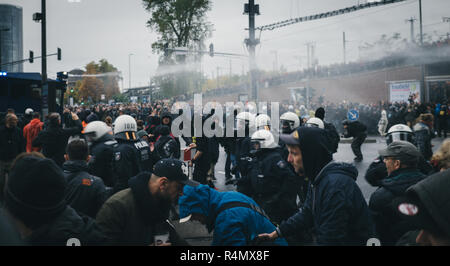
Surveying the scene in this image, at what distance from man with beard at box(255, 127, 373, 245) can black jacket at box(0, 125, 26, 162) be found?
6528mm

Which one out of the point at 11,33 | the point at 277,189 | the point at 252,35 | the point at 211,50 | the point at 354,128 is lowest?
the point at 277,189

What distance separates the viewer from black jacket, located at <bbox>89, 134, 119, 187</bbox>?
534 cm

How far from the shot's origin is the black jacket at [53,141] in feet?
24.1

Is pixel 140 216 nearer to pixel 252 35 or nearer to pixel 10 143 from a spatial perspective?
pixel 10 143

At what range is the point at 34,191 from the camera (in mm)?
1987

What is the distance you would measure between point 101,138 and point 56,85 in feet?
53.9

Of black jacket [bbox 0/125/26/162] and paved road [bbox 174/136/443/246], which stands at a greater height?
black jacket [bbox 0/125/26/162]

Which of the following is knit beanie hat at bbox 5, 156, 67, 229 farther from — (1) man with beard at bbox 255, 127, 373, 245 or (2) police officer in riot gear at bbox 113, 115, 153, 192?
(2) police officer in riot gear at bbox 113, 115, 153, 192

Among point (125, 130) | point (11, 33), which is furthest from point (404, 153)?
point (11, 33)

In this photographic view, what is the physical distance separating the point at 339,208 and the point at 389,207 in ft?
2.19

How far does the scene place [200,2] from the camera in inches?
1250

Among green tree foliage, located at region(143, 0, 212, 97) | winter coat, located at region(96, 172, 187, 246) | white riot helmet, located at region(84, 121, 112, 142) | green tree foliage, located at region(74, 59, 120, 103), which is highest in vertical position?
green tree foliage, located at region(74, 59, 120, 103)

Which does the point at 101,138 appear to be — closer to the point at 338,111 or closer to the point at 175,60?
the point at 338,111

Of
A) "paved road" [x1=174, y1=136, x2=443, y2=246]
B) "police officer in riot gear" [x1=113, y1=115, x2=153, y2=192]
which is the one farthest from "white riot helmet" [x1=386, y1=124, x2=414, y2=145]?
"police officer in riot gear" [x1=113, y1=115, x2=153, y2=192]
